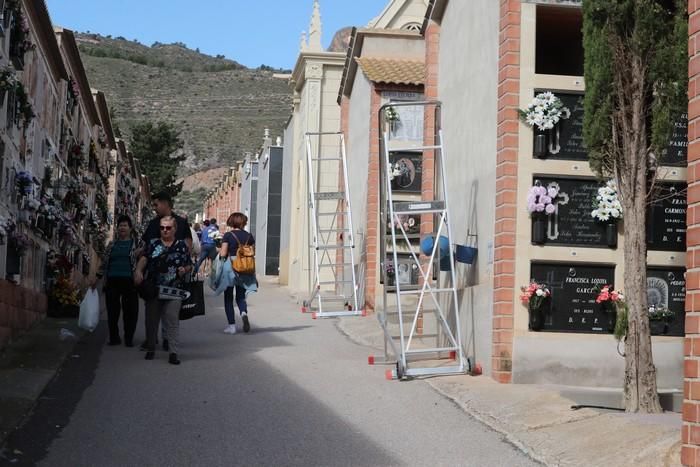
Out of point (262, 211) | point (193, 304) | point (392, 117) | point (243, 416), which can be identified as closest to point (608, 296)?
point (243, 416)

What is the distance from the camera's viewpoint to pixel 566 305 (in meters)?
12.7

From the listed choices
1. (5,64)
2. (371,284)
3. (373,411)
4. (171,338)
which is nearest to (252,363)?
(171,338)

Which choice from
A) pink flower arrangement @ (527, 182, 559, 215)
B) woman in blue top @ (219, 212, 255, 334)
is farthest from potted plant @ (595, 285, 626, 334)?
woman in blue top @ (219, 212, 255, 334)

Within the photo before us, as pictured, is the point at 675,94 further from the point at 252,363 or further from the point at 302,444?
the point at 252,363

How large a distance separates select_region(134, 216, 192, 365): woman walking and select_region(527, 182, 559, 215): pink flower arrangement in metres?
3.98

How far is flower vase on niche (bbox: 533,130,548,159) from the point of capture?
12625 mm

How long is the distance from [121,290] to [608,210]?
6.30 m

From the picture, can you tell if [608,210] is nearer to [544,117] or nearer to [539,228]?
[539,228]

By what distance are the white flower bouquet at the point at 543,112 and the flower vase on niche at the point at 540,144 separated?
3.8 inches

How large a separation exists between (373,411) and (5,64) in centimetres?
588

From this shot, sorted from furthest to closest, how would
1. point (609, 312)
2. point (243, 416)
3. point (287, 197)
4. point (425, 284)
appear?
1. point (287, 197)
2. point (425, 284)
3. point (609, 312)
4. point (243, 416)

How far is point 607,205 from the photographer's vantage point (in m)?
12.5

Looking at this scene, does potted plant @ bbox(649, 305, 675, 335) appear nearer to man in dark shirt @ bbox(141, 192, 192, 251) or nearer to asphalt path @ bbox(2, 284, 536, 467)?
asphalt path @ bbox(2, 284, 536, 467)

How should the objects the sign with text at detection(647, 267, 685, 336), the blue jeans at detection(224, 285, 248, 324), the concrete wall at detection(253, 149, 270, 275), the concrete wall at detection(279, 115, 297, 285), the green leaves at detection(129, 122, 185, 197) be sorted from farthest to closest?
the green leaves at detection(129, 122, 185, 197) < the concrete wall at detection(253, 149, 270, 275) < the concrete wall at detection(279, 115, 297, 285) < the blue jeans at detection(224, 285, 248, 324) < the sign with text at detection(647, 267, 685, 336)
